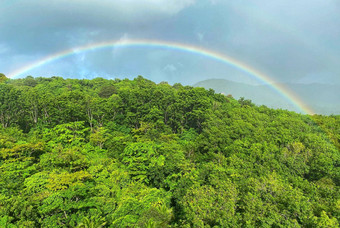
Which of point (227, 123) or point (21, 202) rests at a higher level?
point (227, 123)

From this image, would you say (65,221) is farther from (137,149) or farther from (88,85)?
(88,85)

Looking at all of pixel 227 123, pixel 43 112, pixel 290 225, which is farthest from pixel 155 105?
pixel 290 225

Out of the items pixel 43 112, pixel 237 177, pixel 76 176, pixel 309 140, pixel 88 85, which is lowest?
pixel 76 176

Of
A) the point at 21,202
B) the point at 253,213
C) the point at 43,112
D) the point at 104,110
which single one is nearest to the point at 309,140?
the point at 253,213

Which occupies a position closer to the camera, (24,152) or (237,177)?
(237,177)

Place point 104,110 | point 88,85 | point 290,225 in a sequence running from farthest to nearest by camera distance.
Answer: point 88,85 < point 104,110 < point 290,225

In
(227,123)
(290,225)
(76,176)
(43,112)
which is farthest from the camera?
(43,112)
